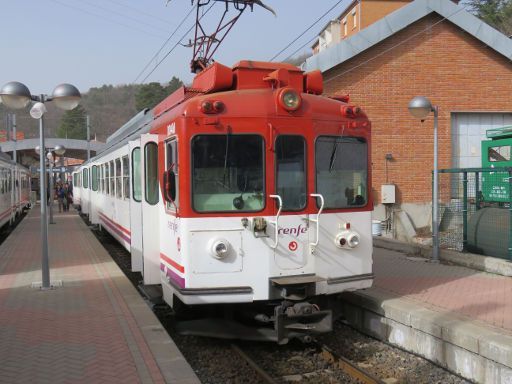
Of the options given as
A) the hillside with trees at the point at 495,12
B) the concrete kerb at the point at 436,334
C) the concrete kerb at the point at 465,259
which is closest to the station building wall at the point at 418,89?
the concrete kerb at the point at 465,259

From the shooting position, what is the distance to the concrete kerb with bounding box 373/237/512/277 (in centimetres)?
915

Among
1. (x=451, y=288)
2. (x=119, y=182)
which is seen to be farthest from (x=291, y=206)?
(x=119, y=182)

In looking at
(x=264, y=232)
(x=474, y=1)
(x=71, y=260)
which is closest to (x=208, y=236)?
(x=264, y=232)

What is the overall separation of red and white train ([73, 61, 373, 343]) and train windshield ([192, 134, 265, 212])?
0.4 inches

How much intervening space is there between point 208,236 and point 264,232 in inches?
23.2

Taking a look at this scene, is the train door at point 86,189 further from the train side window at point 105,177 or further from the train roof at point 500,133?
the train roof at point 500,133

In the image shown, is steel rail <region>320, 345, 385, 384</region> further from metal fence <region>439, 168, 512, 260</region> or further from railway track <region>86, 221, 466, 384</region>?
metal fence <region>439, 168, 512, 260</region>

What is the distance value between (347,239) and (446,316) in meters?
1.40

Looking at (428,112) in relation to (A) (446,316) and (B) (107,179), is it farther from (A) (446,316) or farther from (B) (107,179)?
(B) (107,179)

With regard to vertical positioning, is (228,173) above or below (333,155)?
below

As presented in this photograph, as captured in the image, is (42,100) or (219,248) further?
(42,100)

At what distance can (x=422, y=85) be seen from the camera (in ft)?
59.7

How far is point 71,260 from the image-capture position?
12.7 m

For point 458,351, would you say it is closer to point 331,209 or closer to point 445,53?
point 331,209
